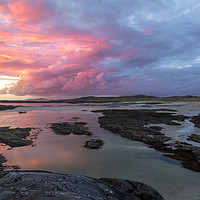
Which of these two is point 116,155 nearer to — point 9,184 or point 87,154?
point 87,154

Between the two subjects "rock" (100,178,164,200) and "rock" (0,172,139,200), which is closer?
"rock" (0,172,139,200)

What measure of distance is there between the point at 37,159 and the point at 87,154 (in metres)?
5.53

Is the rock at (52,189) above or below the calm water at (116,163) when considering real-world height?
above

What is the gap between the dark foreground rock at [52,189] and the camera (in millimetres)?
5473

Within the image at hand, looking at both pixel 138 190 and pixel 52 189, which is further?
pixel 138 190

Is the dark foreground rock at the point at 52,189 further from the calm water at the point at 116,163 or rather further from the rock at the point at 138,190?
the calm water at the point at 116,163

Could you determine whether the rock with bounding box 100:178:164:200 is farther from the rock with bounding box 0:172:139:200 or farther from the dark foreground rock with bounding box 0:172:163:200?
the rock with bounding box 0:172:139:200

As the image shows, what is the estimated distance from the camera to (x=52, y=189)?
6.12 metres

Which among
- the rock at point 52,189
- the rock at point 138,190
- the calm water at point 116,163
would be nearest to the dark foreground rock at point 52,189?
the rock at point 52,189

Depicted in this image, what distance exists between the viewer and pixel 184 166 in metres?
14.8

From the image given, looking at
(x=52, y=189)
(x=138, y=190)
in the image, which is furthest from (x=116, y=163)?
(x=52, y=189)

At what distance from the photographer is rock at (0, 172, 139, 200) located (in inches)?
216

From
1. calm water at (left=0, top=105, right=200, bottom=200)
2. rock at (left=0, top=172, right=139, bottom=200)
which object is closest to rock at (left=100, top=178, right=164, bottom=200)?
rock at (left=0, top=172, right=139, bottom=200)

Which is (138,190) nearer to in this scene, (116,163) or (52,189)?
(52,189)
